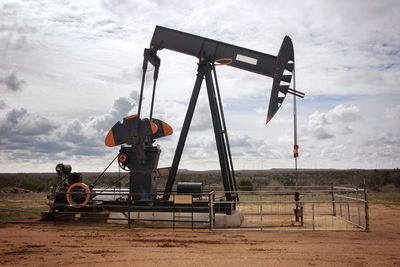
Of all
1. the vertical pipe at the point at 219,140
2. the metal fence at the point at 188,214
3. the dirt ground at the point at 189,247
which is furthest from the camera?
the vertical pipe at the point at 219,140

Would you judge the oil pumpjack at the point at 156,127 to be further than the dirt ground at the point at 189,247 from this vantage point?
Yes

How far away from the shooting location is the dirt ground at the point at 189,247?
546cm

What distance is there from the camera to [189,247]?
20.9 feet

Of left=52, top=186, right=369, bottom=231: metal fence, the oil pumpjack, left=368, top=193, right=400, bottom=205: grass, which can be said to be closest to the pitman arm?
the oil pumpjack

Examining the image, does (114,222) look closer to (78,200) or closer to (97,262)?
(78,200)

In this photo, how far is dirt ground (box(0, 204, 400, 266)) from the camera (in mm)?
5461

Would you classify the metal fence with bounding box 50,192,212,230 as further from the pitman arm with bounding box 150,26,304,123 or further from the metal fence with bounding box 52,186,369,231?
the pitman arm with bounding box 150,26,304,123

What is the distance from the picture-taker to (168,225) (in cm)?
863

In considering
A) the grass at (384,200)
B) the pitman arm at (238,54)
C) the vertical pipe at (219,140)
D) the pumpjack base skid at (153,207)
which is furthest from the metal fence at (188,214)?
the grass at (384,200)

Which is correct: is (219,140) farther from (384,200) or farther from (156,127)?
(384,200)

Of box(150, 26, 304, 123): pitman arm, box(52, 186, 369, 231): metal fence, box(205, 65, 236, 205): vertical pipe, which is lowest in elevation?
box(52, 186, 369, 231): metal fence

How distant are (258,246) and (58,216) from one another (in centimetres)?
556

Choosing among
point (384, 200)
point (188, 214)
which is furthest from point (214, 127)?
point (384, 200)

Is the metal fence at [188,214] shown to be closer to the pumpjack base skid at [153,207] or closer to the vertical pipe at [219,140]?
the pumpjack base skid at [153,207]
